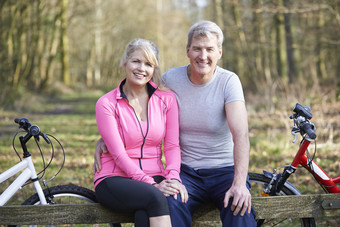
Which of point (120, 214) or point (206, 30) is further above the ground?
point (206, 30)

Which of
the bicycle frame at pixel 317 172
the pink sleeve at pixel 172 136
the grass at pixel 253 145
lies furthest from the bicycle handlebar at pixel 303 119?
the grass at pixel 253 145

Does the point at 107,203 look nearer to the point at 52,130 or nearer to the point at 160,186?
the point at 160,186

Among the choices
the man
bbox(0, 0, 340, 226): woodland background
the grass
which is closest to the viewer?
the man

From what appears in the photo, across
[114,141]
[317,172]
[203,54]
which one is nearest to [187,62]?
[203,54]

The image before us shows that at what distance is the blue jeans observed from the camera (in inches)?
104

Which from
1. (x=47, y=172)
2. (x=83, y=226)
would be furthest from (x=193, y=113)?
(x=47, y=172)

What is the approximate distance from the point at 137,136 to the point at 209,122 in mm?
541

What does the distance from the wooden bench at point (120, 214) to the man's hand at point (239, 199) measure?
0.13 m

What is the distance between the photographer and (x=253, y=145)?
7.46m

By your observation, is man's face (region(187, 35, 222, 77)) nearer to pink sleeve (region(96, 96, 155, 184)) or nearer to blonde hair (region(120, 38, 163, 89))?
blonde hair (region(120, 38, 163, 89))

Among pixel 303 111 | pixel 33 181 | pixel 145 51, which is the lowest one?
pixel 33 181

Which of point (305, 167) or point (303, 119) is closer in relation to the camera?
point (303, 119)

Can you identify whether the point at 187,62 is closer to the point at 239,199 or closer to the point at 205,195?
the point at 205,195

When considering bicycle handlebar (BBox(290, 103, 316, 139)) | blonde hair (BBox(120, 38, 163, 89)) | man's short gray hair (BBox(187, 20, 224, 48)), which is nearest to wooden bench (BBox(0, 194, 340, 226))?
bicycle handlebar (BBox(290, 103, 316, 139))
